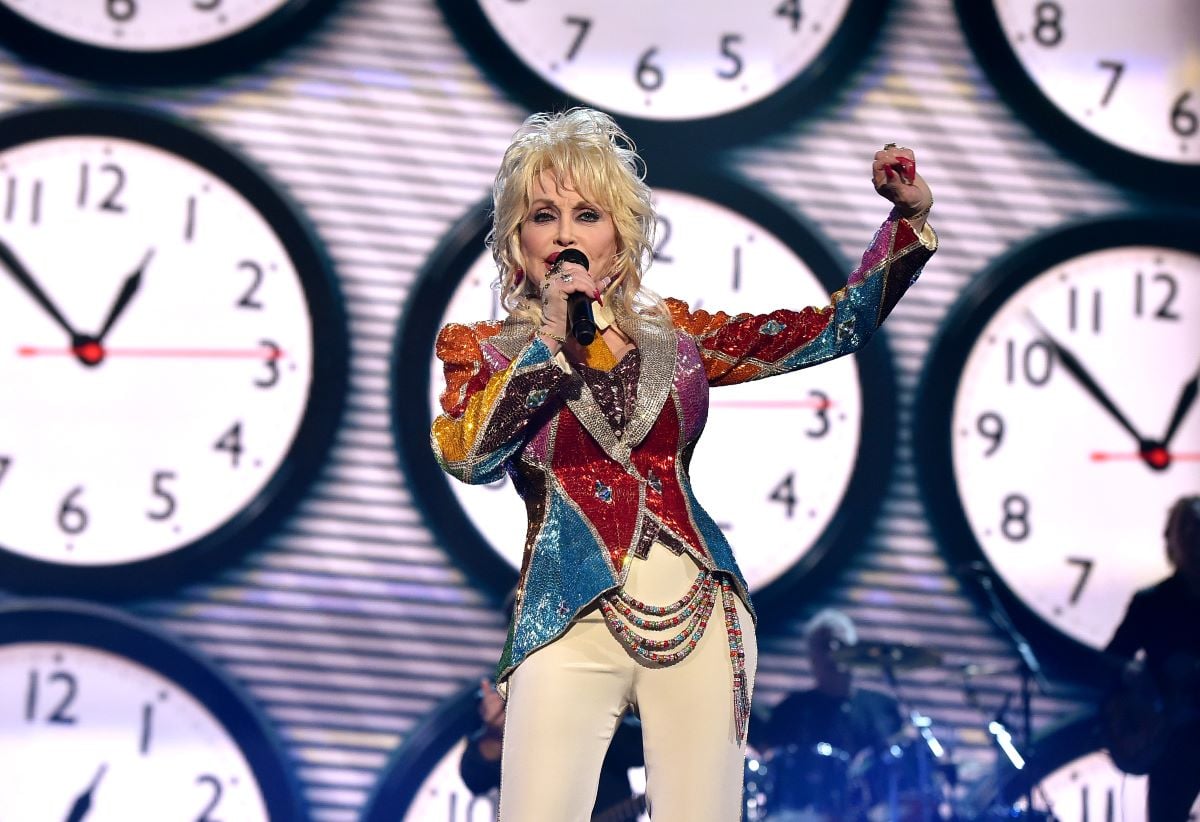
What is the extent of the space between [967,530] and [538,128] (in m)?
2.11

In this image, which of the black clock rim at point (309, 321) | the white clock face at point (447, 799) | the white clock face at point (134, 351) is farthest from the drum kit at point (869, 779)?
the white clock face at point (134, 351)

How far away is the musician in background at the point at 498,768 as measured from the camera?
3111mm

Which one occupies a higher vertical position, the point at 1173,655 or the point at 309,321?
the point at 309,321

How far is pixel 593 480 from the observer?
1.77 m

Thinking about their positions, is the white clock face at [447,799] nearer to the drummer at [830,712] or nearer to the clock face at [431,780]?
the clock face at [431,780]

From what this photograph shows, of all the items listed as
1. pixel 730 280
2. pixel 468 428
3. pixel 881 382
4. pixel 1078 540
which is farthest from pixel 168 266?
pixel 1078 540

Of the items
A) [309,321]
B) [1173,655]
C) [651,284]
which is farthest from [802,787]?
[309,321]

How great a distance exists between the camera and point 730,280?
3.63 m

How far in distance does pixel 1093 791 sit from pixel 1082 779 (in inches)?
1.5

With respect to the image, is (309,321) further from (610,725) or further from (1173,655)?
(1173,655)

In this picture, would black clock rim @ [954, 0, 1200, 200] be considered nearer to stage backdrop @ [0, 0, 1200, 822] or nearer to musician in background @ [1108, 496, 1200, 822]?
stage backdrop @ [0, 0, 1200, 822]

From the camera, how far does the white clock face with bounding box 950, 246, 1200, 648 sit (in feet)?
12.1

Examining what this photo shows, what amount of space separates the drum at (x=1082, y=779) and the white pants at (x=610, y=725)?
2.20m

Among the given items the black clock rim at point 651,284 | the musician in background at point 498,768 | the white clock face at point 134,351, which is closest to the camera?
the musician in background at point 498,768
